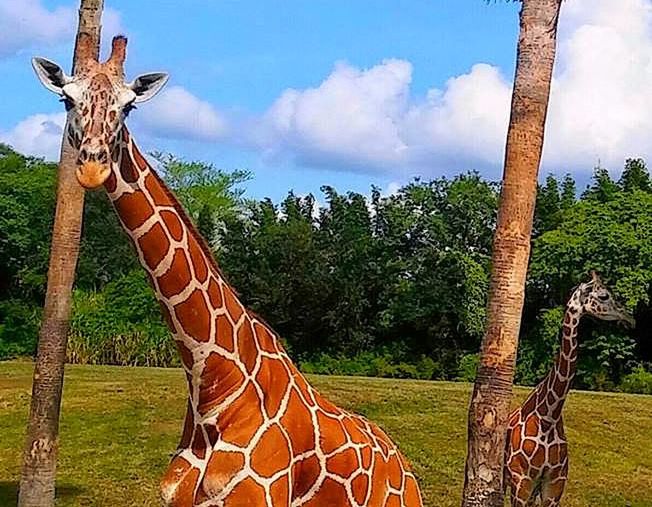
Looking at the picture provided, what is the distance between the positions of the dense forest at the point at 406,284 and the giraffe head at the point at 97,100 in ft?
69.3

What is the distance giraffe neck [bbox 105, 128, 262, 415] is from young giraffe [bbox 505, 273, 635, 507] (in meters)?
5.10

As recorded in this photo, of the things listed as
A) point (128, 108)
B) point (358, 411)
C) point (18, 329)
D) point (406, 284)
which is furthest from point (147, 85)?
point (18, 329)

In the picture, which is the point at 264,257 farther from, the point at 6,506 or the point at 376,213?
the point at 6,506

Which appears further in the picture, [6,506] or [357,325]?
[357,325]

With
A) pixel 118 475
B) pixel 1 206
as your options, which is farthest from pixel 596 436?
pixel 1 206

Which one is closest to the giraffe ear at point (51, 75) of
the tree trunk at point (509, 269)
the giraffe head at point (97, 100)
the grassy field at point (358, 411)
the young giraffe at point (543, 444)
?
the giraffe head at point (97, 100)

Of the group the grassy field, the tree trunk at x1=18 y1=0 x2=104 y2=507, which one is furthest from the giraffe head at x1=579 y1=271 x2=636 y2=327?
the tree trunk at x1=18 y1=0 x2=104 y2=507

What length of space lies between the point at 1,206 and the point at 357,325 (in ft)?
45.4

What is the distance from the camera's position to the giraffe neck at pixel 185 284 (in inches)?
215

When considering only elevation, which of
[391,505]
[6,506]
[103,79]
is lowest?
[6,506]

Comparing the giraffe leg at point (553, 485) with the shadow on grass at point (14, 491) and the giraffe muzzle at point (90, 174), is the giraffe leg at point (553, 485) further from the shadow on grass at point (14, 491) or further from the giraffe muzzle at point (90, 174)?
the giraffe muzzle at point (90, 174)

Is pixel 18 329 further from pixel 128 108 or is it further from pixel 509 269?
pixel 128 108

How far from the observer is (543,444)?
33.1 feet

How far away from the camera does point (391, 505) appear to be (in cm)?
662
